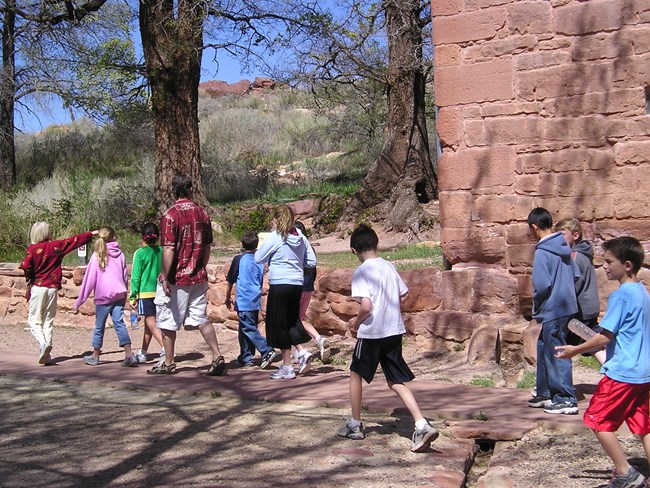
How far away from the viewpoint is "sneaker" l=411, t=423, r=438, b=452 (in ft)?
17.6

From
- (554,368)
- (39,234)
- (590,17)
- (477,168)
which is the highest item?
(590,17)

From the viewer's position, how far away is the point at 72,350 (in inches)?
401

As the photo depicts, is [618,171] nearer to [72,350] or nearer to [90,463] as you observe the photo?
[90,463]

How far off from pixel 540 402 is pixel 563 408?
0.80 ft

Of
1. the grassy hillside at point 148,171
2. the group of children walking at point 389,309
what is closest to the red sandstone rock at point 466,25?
Result: the group of children walking at point 389,309

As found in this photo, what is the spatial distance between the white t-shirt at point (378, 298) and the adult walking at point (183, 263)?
8.02 feet

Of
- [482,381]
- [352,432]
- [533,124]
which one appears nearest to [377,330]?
[352,432]

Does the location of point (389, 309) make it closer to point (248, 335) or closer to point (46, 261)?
point (248, 335)

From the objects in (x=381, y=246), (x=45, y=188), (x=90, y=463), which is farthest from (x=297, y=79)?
(x=90, y=463)

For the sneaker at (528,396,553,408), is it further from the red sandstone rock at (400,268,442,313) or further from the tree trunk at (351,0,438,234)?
the tree trunk at (351,0,438,234)

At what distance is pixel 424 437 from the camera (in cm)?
537

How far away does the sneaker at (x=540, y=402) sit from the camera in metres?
6.28

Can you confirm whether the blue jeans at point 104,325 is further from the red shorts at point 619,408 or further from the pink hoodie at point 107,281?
the red shorts at point 619,408

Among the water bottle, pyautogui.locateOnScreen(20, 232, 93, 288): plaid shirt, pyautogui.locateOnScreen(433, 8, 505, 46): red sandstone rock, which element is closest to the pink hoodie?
pyautogui.locateOnScreen(20, 232, 93, 288): plaid shirt
